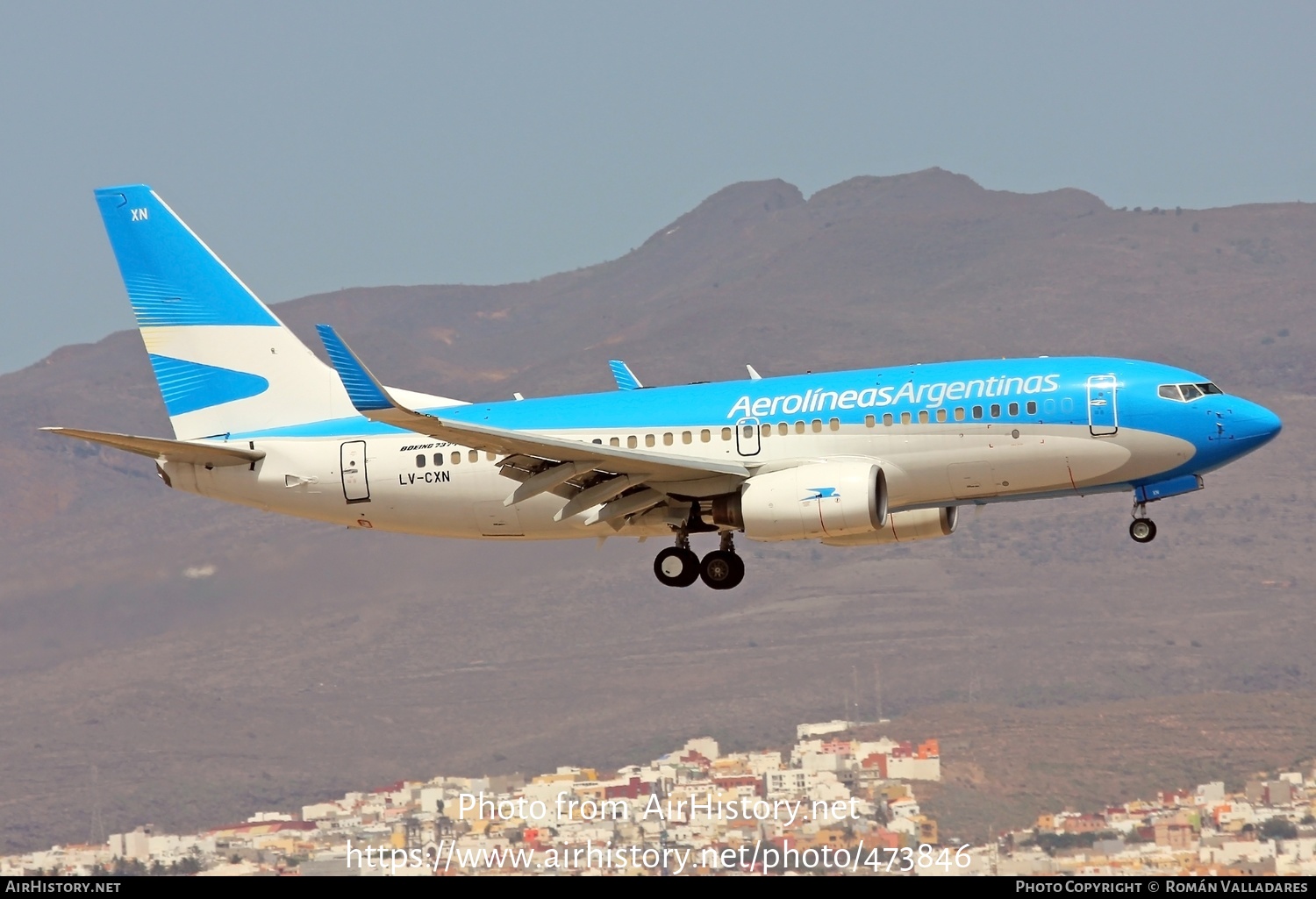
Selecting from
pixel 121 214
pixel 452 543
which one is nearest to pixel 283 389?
pixel 121 214

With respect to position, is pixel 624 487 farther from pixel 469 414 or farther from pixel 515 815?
pixel 515 815

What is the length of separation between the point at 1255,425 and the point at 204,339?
88.7 feet

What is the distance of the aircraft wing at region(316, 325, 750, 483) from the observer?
1645 inches

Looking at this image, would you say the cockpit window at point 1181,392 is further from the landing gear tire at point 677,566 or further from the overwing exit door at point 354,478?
the overwing exit door at point 354,478

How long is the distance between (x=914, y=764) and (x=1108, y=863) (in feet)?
210

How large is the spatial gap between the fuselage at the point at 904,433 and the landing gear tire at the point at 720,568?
1461 millimetres

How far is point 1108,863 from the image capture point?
121688 millimetres

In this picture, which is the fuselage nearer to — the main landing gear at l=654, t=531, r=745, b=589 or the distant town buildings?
the main landing gear at l=654, t=531, r=745, b=589

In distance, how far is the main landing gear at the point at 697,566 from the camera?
48.0 metres

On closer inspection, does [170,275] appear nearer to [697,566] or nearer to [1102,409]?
[697,566]

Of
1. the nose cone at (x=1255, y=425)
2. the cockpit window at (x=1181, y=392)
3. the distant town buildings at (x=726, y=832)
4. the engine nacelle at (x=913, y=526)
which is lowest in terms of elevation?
the distant town buildings at (x=726, y=832)

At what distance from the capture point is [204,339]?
5394 cm

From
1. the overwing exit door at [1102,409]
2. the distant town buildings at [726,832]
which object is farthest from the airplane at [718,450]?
the distant town buildings at [726,832]

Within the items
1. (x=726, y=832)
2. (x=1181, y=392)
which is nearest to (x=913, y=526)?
(x=1181, y=392)
